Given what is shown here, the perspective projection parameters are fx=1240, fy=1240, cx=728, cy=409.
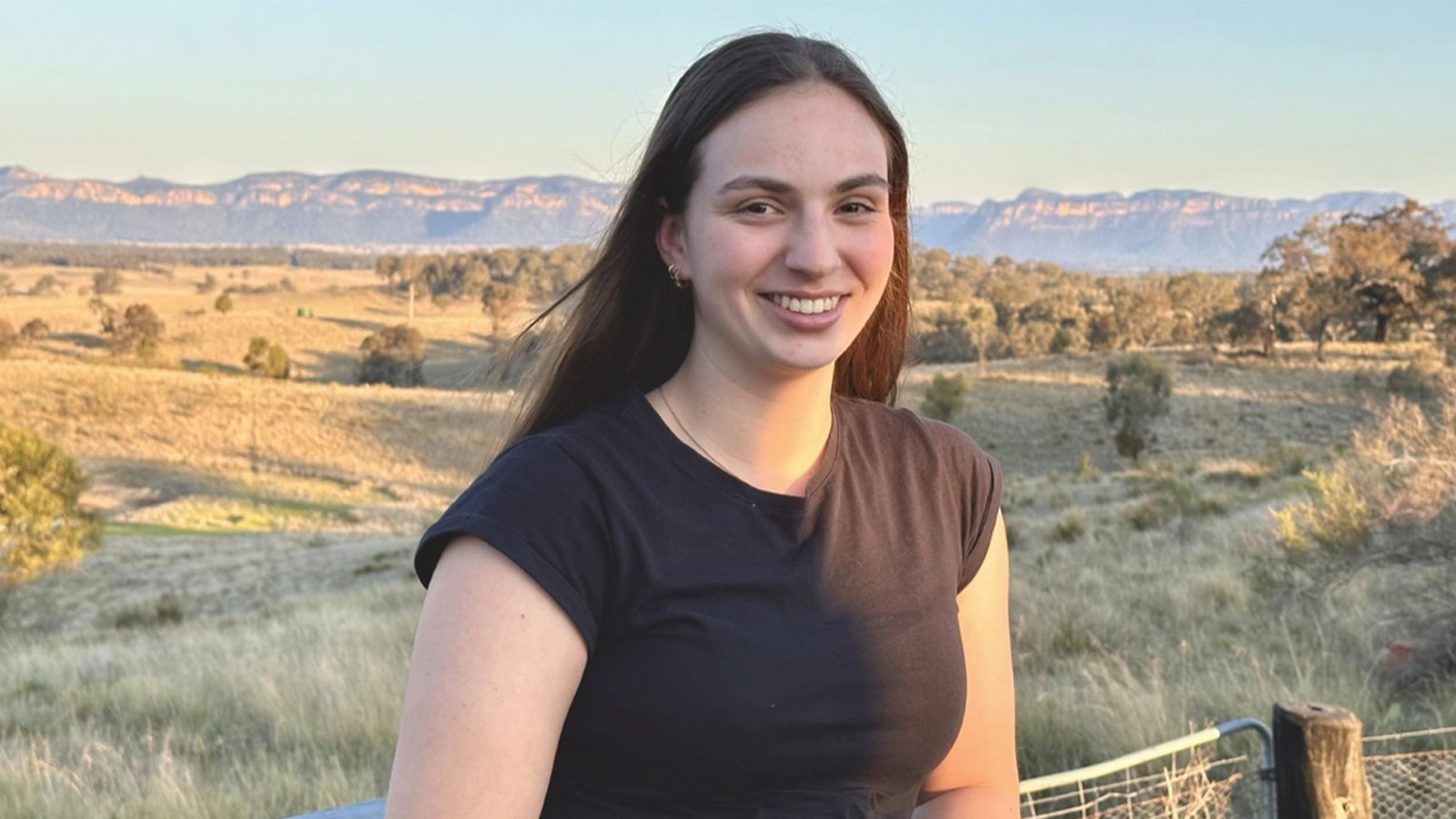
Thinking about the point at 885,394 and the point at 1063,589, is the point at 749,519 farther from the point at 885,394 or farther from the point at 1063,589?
the point at 1063,589

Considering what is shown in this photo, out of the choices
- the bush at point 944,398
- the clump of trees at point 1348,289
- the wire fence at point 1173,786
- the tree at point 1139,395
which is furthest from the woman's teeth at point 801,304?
the clump of trees at point 1348,289

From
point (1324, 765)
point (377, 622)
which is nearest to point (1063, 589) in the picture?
point (377, 622)

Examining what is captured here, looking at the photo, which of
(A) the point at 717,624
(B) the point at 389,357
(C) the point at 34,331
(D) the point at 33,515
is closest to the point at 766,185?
(A) the point at 717,624

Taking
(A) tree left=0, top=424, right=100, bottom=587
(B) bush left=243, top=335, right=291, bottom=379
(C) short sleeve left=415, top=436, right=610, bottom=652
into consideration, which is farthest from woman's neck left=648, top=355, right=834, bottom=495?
(B) bush left=243, top=335, right=291, bottom=379

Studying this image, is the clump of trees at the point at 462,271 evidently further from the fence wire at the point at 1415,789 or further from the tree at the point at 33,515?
the fence wire at the point at 1415,789

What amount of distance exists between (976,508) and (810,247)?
0.58 metres

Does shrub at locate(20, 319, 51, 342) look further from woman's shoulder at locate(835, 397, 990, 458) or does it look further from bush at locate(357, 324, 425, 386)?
woman's shoulder at locate(835, 397, 990, 458)

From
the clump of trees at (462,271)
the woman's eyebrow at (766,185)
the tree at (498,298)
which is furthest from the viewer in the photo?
the clump of trees at (462,271)

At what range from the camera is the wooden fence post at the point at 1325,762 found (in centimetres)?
296

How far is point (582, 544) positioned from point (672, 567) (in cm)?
13

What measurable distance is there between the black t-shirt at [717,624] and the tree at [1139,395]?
1370 inches

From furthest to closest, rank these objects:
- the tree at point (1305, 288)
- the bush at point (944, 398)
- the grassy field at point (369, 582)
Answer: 1. the tree at point (1305, 288)
2. the bush at point (944, 398)
3. the grassy field at point (369, 582)

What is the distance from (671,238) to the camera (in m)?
1.90

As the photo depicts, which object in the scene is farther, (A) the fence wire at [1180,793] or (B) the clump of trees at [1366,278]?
(B) the clump of trees at [1366,278]
